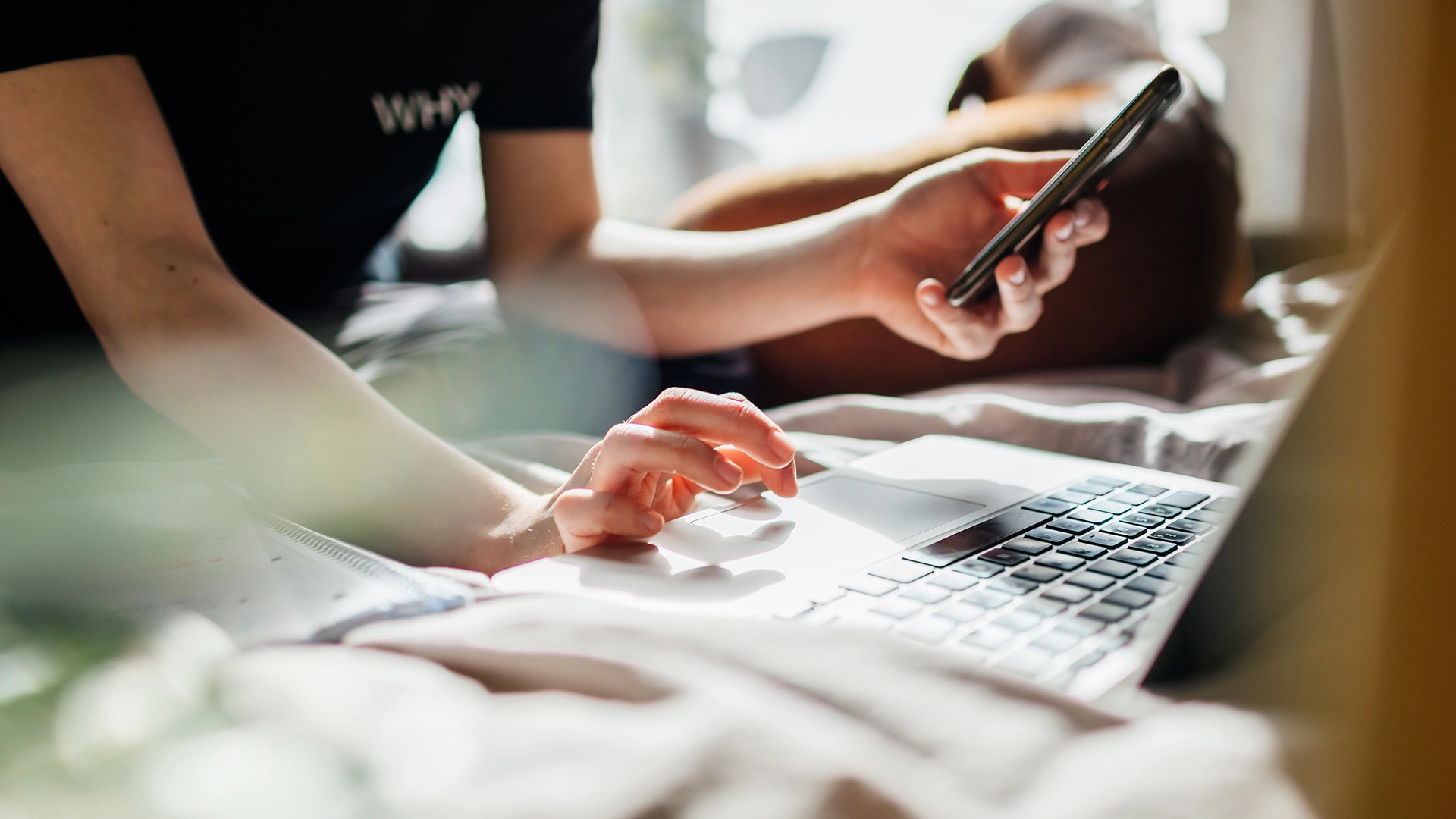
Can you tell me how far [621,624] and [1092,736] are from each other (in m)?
0.13

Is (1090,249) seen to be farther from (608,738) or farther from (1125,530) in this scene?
(608,738)

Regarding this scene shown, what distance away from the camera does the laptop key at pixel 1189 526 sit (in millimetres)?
327

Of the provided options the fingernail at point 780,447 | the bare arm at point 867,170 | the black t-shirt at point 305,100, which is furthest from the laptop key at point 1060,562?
the black t-shirt at point 305,100

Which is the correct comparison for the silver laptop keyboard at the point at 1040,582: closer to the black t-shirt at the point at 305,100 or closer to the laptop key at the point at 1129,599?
the laptop key at the point at 1129,599

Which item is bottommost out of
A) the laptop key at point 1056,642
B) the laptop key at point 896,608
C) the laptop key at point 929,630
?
the laptop key at point 896,608

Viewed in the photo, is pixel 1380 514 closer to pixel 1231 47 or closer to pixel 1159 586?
pixel 1159 586

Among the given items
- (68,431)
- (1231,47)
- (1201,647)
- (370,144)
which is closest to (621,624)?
(1201,647)

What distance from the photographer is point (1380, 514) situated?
6.5 inches

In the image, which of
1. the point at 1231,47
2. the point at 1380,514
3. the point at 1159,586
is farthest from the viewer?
the point at 1231,47

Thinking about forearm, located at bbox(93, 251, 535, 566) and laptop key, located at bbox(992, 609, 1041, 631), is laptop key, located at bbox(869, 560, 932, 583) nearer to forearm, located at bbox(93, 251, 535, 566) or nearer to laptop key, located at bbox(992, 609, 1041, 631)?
laptop key, located at bbox(992, 609, 1041, 631)

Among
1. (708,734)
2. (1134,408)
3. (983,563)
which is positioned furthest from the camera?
(1134,408)

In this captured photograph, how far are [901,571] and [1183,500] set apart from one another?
16 centimetres

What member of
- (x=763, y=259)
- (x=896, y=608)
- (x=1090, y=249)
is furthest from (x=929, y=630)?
(x=1090, y=249)

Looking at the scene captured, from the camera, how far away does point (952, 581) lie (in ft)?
0.93
